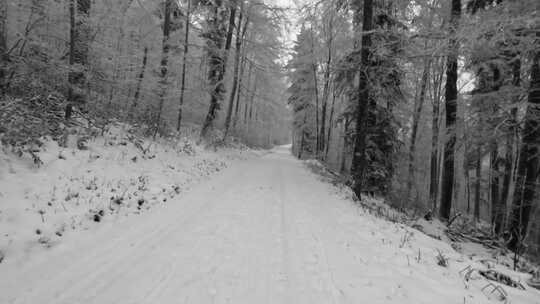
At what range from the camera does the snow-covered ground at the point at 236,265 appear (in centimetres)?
276

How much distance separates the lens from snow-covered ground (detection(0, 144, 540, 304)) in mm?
2756

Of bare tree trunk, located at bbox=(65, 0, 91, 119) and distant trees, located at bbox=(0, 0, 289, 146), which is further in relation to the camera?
bare tree trunk, located at bbox=(65, 0, 91, 119)

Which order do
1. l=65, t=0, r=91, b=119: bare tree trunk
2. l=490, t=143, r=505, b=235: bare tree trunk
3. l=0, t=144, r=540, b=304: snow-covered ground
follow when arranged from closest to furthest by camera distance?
l=0, t=144, r=540, b=304: snow-covered ground → l=65, t=0, r=91, b=119: bare tree trunk → l=490, t=143, r=505, b=235: bare tree trunk

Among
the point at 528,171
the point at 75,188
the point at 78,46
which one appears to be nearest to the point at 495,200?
the point at 528,171

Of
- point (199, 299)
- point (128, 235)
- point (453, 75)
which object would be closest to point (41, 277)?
point (128, 235)

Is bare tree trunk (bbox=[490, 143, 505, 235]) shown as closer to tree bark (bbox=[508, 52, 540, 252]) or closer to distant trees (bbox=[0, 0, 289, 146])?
tree bark (bbox=[508, 52, 540, 252])

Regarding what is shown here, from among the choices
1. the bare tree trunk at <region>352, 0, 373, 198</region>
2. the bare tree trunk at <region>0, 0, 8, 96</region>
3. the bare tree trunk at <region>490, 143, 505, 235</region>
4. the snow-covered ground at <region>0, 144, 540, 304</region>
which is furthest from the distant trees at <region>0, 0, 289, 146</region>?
the bare tree trunk at <region>490, 143, 505, 235</region>

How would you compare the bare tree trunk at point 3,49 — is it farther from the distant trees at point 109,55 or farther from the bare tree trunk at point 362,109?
the bare tree trunk at point 362,109

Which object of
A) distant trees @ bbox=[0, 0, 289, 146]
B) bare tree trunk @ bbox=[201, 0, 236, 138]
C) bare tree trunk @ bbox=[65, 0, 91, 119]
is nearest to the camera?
distant trees @ bbox=[0, 0, 289, 146]

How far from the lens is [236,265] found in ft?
11.1

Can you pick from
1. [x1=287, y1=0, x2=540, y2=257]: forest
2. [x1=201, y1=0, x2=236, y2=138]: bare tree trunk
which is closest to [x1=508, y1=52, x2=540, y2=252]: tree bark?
[x1=287, y1=0, x2=540, y2=257]: forest

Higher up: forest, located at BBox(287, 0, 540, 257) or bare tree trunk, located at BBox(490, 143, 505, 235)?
forest, located at BBox(287, 0, 540, 257)

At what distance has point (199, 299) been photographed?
267cm

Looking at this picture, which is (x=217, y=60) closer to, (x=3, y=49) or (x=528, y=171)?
(x=3, y=49)
